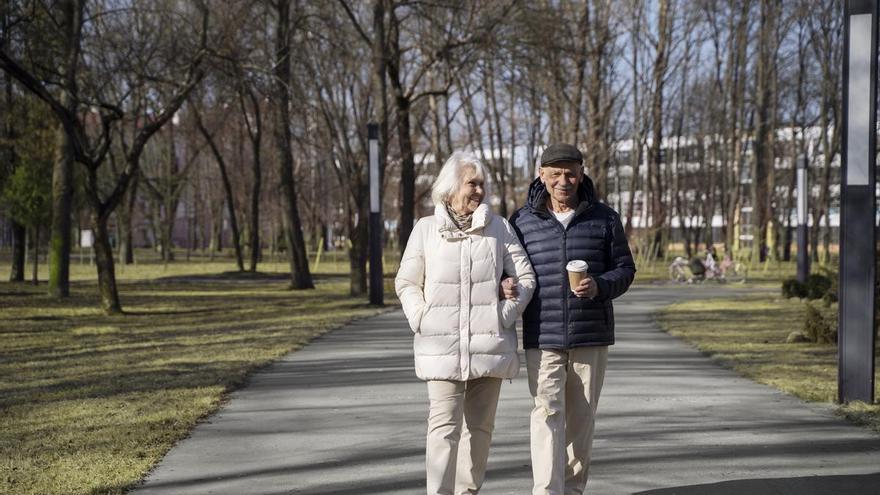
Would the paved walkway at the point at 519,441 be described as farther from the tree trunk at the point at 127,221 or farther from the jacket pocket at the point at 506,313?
the tree trunk at the point at 127,221

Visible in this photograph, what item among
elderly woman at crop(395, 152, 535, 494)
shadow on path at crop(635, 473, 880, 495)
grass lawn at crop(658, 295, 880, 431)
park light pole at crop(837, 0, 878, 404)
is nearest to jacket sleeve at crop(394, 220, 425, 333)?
elderly woman at crop(395, 152, 535, 494)

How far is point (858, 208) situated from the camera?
384 inches

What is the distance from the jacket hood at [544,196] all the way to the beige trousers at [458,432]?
90cm

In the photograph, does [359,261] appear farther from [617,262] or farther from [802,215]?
[617,262]

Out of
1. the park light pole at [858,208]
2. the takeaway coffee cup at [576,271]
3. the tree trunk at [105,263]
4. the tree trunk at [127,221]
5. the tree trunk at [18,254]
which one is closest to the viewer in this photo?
the takeaway coffee cup at [576,271]

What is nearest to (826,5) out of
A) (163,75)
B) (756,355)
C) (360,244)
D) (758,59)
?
(758,59)

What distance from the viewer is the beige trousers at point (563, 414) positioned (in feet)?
19.1

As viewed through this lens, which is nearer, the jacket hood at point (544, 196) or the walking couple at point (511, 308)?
the walking couple at point (511, 308)

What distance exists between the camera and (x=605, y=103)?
47.1m

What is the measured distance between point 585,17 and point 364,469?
33.1m

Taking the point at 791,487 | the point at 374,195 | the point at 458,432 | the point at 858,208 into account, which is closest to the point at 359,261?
the point at 374,195

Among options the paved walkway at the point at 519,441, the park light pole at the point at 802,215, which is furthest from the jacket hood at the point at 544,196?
the park light pole at the point at 802,215

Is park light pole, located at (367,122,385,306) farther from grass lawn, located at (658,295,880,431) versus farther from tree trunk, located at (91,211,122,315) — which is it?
grass lawn, located at (658,295,880,431)

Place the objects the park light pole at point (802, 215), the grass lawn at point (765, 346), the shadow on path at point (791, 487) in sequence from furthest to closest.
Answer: the park light pole at point (802, 215)
the grass lawn at point (765, 346)
the shadow on path at point (791, 487)
